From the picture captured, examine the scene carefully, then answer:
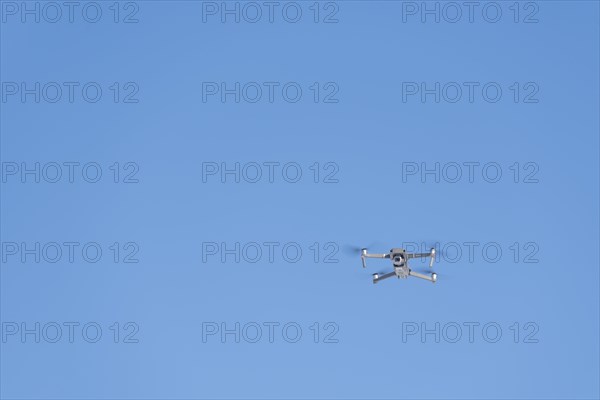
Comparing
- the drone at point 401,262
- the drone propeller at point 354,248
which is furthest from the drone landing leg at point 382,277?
the drone propeller at point 354,248

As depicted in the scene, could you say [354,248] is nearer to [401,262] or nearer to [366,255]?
[366,255]

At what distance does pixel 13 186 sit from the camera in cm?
872

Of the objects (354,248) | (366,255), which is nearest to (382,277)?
(366,255)

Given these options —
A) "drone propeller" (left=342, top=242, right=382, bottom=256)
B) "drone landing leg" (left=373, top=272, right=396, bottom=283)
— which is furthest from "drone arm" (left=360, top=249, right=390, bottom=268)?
"drone landing leg" (left=373, top=272, right=396, bottom=283)

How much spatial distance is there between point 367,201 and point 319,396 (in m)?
3.07

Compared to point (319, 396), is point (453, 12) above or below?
above

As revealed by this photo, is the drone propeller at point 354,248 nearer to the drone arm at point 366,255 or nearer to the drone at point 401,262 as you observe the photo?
the drone arm at point 366,255

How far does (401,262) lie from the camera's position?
7.34 meters

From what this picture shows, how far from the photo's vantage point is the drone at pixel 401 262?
736 cm

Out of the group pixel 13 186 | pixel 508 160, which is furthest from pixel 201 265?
pixel 508 160

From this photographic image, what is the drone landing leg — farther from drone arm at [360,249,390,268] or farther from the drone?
drone arm at [360,249,390,268]

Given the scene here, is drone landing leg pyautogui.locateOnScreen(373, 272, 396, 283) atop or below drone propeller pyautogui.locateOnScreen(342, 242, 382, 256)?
below

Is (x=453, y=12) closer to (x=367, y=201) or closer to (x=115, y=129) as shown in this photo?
(x=367, y=201)

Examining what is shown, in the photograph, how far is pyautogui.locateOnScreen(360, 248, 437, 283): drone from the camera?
736cm
